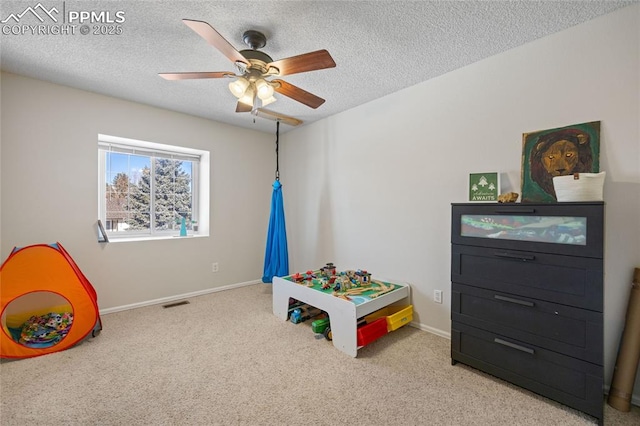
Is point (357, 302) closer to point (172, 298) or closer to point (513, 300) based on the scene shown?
point (513, 300)

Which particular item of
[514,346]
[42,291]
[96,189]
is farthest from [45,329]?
[514,346]

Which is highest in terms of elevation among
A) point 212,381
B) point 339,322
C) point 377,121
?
point 377,121

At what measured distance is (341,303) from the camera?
2.15 metres

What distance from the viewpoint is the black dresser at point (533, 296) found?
1.42m

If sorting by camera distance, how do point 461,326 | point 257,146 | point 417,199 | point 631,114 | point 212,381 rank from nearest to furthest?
point 631,114 → point 212,381 → point 461,326 → point 417,199 → point 257,146

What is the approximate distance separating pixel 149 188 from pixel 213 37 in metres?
2.68

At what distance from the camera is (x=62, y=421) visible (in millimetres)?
1434

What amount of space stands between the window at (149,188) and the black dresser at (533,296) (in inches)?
129

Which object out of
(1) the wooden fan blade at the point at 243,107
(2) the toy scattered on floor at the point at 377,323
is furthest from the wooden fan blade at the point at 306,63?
(2) the toy scattered on floor at the point at 377,323

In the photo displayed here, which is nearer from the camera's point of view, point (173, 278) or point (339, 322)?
point (339, 322)

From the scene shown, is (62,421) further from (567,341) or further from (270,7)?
(567,341)

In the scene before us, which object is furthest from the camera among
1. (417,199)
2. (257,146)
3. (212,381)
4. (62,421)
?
(257,146)

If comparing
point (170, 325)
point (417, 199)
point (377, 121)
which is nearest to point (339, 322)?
point (417, 199)

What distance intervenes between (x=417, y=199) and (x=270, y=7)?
194cm
